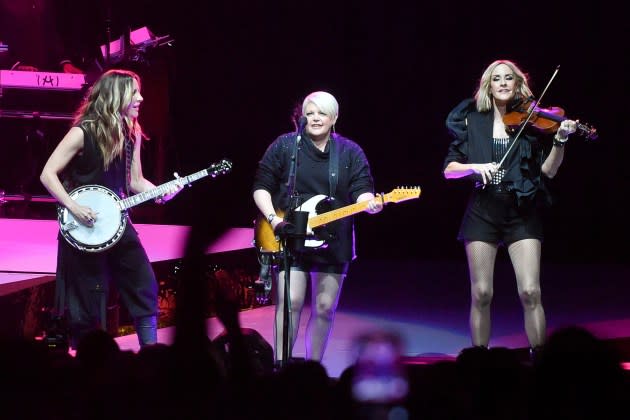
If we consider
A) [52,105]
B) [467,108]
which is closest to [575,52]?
[467,108]

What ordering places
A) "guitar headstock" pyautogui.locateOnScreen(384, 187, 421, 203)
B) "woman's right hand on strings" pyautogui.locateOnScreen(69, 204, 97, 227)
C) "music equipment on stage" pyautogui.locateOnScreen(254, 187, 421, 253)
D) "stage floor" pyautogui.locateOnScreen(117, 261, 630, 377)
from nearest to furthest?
"woman's right hand on strings" pyautogui.locateOnScreen(69, 204, 97, 227), "music equipment on stage" pyautogui.locateOnScreen(254, 187, 421, 253), "guitar headstock" pyautogui.locateOnScreen(384, 187, 421, 203), "stage floor" pyautogui.locateOnScreen(117, 261, 630, 377)

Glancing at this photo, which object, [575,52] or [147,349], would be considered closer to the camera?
[147,349]

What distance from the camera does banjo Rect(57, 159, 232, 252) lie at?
5.73 metres

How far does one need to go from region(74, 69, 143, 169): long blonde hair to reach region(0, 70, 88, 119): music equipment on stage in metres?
5.71

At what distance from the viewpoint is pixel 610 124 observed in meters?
11.8

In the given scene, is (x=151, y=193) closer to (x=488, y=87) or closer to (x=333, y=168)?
(x=333, y=168)

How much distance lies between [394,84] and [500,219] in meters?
6.56

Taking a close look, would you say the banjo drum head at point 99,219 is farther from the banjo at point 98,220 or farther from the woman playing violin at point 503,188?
the woman playing violin at point 503,188

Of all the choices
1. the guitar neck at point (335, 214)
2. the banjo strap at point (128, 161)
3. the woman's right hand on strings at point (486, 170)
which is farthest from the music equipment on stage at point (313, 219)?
the banjo strap at point (128, 161)


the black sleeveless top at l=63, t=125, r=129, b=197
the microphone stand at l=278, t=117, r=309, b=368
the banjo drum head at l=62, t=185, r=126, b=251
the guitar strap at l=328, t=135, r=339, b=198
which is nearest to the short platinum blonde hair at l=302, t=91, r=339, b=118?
the guitar strap at l=328, t=135, r=339, b=198

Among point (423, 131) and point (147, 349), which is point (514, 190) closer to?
point (147, 349)

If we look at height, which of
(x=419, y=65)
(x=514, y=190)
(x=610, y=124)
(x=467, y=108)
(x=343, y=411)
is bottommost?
(x=343, y=411)

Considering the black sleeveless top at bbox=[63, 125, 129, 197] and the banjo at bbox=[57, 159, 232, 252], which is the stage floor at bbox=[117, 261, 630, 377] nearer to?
the banjo at bbox=[57, 159, 232, 252]

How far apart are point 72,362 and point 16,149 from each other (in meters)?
9.84
